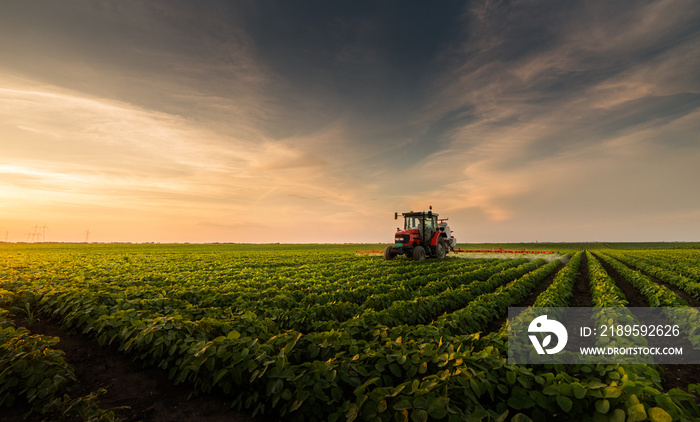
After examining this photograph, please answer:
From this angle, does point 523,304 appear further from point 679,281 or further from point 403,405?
point 679,281

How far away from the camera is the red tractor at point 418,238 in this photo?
23.2 meters

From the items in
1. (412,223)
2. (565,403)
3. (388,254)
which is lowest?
(565,403)

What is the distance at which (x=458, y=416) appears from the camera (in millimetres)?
3033

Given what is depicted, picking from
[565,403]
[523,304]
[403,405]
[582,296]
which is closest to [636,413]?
[565,403]

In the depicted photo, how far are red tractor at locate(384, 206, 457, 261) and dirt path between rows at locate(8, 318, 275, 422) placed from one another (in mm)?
18969

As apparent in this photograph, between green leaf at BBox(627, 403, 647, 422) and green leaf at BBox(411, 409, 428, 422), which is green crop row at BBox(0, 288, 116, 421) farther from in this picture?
green leaf at BBox(627, 403, 647, 422)

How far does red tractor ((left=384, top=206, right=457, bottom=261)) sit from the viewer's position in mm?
23188

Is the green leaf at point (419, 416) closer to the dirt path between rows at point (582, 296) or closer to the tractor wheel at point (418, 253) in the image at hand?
the dirt path between rows at point (582, 296)

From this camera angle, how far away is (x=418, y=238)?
925 inches

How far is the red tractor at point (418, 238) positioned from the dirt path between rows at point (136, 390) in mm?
18969

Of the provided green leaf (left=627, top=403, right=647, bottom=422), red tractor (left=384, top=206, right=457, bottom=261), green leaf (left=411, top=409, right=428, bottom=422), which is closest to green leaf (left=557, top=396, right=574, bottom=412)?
green leaf (left=627, top=403, right=647, bottom=422)

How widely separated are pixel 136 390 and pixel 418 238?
20448 millimetres

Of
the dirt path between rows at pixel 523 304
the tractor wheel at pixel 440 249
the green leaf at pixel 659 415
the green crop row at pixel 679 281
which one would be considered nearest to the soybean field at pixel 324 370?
the green leaf at pixel 659 415

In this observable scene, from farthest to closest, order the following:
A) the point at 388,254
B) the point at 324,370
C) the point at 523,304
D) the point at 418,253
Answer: the point at 388,254
the point at 418,253
the point at 523,304
the point at 324,370
